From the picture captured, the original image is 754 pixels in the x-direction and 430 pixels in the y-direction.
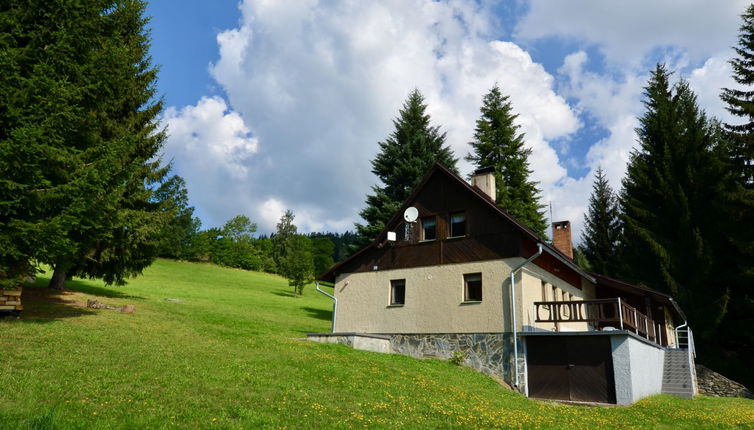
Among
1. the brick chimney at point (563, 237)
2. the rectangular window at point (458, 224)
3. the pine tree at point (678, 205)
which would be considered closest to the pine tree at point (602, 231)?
the pine tree at point (678, 205)

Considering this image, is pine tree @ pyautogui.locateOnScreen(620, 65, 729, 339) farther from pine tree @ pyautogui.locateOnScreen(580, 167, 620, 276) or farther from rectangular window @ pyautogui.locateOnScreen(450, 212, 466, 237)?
rectangular window @ pyautogui.locateOnScreen(450, 212, 466, 237)

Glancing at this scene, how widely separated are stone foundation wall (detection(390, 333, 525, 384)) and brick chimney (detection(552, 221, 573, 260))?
9827 millimetres

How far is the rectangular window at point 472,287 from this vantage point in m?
18.9

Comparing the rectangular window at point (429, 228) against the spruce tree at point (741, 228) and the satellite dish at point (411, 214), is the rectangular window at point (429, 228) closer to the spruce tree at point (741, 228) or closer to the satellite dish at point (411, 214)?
the satellite dish at point (411, 214)

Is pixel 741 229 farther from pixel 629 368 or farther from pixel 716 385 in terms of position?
pixel 629 368

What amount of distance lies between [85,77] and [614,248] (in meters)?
36.6

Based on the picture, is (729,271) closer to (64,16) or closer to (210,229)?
(64,16)

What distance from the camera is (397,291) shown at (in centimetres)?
2134

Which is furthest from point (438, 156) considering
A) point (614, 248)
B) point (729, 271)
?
point (729, 271)

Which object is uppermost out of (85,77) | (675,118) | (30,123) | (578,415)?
(675,118)

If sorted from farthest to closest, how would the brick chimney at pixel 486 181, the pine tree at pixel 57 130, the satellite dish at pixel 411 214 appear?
the brick chimney at pixel 486 181
the satellite dish at pixel 411 214
the pine tree at pixel 57 130

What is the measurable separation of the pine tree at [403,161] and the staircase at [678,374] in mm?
18091

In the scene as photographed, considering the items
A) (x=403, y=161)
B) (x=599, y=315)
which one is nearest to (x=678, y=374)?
(x=599, y=315)

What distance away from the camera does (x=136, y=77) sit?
2433cm
